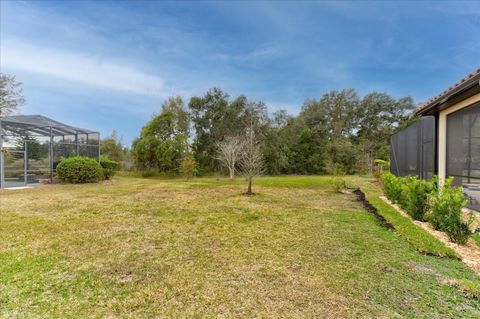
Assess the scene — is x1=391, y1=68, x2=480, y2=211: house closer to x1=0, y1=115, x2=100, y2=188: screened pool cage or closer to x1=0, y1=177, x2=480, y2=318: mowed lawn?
x1=0, y1=177, x2=480, y2=318: mowed lawn

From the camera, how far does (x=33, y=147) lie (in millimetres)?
12984

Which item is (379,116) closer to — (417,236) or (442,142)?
(442,142)

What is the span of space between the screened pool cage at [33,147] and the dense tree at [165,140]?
232 inches

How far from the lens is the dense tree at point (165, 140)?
65.8 feet

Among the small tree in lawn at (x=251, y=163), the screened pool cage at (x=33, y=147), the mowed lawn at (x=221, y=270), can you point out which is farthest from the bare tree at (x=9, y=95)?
the mowed lawn at (x=221, y=270)

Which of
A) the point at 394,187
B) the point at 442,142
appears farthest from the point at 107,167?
the point at 442,142

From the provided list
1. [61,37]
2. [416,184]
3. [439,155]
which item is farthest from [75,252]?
[61,37]

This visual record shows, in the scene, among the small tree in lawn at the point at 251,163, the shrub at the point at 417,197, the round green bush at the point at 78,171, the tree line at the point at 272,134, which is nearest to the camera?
the shrub at the point at 417,197

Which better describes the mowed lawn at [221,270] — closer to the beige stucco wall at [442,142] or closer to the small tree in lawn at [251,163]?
the beige stucco wall at [442,142]

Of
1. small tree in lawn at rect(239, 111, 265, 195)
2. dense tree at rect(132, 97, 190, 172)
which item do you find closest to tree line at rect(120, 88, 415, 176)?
dense tree at rect(132, 97, 190, 172)

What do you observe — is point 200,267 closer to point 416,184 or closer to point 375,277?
point 375,277

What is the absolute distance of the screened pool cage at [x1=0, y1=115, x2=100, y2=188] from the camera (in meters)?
11.9

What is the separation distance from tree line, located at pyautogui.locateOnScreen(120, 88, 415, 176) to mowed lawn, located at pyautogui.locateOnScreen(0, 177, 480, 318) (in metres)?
12.7

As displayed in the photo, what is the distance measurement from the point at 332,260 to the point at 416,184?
3199 mm
